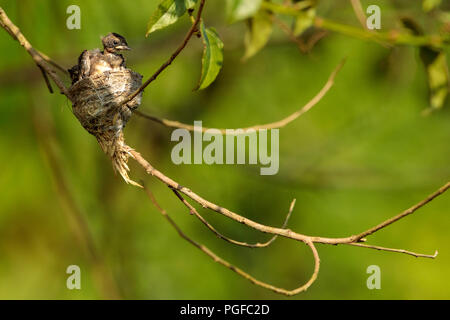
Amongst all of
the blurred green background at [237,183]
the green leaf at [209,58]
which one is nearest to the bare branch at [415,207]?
the green leaf at [209,58]

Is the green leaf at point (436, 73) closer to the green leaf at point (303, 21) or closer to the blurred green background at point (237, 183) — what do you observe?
the green leaf at point (303, 21)

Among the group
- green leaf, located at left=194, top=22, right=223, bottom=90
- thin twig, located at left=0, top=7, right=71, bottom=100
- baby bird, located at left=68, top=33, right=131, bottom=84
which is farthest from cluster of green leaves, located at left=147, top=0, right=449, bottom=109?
baby bird, located at left=68, top=33, right=131, bottom=84

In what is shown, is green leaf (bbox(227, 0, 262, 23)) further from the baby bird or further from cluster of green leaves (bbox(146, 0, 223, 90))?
the baby bird

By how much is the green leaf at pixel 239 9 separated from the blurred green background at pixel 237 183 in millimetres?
3285

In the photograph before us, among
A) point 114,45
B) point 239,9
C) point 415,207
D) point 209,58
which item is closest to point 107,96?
point 114,45

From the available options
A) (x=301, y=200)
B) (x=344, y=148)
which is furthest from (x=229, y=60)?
(x=301, y=200)

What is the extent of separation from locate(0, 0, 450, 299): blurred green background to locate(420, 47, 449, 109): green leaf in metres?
2.37

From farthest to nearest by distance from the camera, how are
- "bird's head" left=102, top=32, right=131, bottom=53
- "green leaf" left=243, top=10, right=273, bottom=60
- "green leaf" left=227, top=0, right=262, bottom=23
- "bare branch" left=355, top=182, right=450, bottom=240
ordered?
1. "bird's head" left=102, top=32, right=131, bottom=53
2. "green leaf" left=243, top=10, right=273, bottom=60
3. "bare branch" left=355, top=182, right=450, bottom=240
4. "green leaf" left=227, top=0, right=262, bottom=23

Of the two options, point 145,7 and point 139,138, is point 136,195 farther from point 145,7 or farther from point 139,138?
point 145,7

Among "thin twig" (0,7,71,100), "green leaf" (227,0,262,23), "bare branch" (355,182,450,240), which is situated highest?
"thin twig" (0,7,71,100)

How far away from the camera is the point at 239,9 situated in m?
1.23

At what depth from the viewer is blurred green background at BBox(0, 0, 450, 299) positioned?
4.92 m
